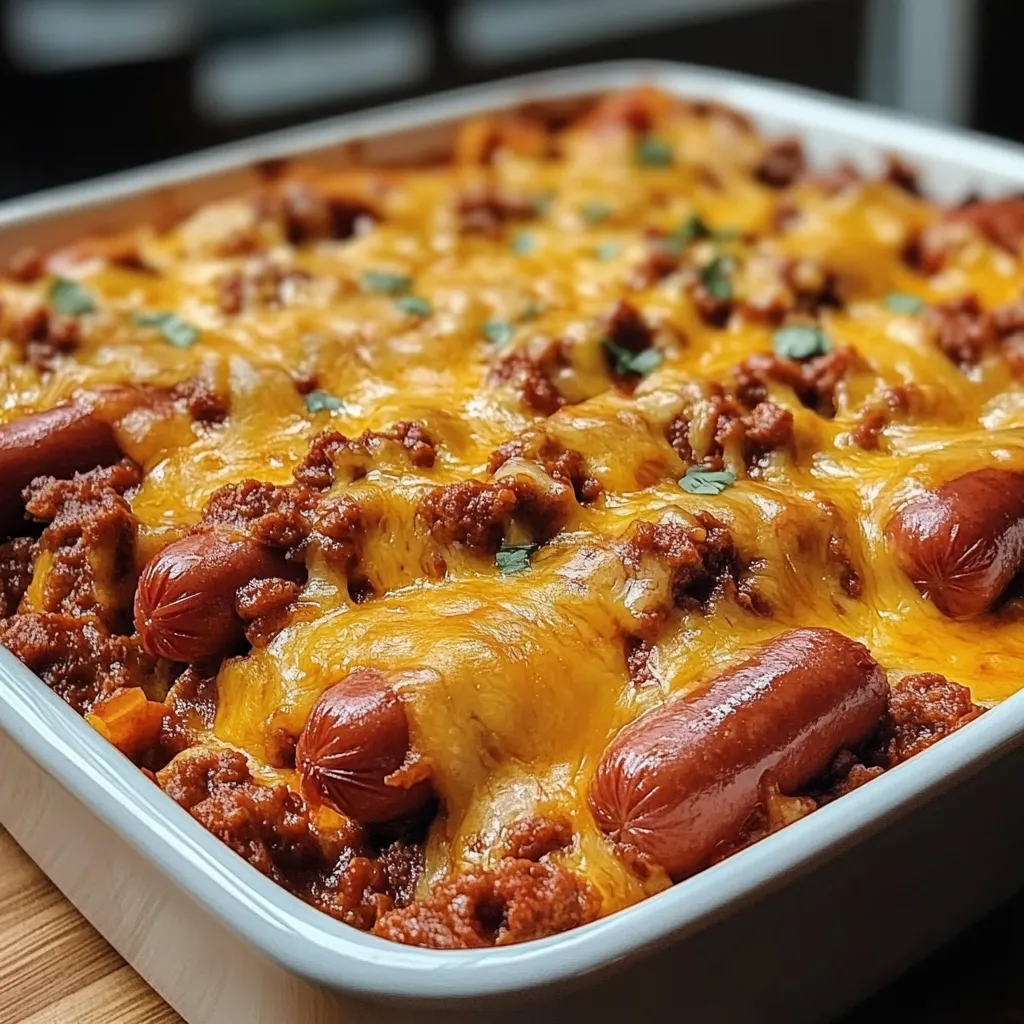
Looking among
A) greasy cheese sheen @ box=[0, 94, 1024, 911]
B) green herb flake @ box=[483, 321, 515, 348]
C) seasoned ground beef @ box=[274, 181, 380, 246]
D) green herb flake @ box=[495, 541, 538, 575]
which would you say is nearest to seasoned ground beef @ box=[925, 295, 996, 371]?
greasy cheese sheen @ box=[0, 94, 1024, 911]

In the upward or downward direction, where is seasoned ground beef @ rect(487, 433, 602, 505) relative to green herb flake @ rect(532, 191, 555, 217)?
upward

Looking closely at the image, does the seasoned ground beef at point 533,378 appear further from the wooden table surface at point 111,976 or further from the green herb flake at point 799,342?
the wooden table surface at point 111,976

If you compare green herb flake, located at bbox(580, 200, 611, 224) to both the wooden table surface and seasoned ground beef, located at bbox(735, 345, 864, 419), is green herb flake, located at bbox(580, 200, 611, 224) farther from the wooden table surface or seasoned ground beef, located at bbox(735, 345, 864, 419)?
the wooden table surface

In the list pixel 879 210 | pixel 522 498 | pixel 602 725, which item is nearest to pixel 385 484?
Answer: pixel 522 498

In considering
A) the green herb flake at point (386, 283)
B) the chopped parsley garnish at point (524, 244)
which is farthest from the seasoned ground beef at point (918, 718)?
the chopped parsley garnish at point (524, 244)

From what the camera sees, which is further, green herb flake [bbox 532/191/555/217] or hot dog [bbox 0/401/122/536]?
green herb flake [bbox 532/191/555/217]

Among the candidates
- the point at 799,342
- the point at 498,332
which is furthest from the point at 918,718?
the point at 498,332

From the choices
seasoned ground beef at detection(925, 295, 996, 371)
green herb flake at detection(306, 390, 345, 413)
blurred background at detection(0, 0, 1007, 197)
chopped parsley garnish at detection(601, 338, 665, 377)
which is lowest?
blurred background at detection(0, 0, 1007, 197)
